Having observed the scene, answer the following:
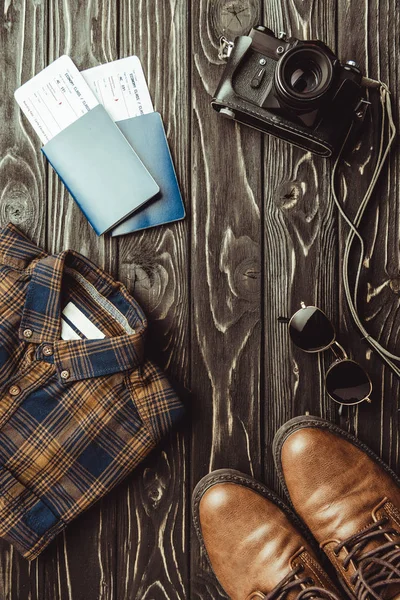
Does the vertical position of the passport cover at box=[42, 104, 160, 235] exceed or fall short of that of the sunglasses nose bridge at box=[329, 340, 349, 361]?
it exceeds it

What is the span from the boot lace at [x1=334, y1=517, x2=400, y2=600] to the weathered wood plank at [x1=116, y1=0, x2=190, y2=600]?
297 mm

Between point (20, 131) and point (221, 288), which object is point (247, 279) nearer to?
point (221, 288)

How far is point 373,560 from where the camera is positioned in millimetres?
968

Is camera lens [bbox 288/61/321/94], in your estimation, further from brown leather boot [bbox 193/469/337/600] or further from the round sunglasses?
brown leather boot [bbox 193/469/337/600]

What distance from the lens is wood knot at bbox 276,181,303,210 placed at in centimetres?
102

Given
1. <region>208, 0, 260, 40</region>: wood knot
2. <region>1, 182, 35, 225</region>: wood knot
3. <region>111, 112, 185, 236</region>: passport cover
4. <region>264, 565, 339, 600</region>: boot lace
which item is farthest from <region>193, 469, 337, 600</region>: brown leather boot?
<region>208, 0, 260, 40</region>: wood knot

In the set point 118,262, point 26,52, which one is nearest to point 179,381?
point 118,262

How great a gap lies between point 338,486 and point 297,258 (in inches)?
16.4

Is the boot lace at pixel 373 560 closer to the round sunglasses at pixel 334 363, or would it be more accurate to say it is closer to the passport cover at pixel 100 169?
the round sunglasses at pixel 334 363

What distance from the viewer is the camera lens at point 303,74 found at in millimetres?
875

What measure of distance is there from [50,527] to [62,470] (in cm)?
10

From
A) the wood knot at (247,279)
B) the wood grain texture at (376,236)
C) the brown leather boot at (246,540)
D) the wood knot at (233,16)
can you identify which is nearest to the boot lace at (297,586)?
the brown leather boot at (246,540)

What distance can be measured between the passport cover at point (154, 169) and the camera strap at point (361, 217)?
0.95 feet

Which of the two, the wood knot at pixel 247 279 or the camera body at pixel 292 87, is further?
the wood knot at pixel 247 279
